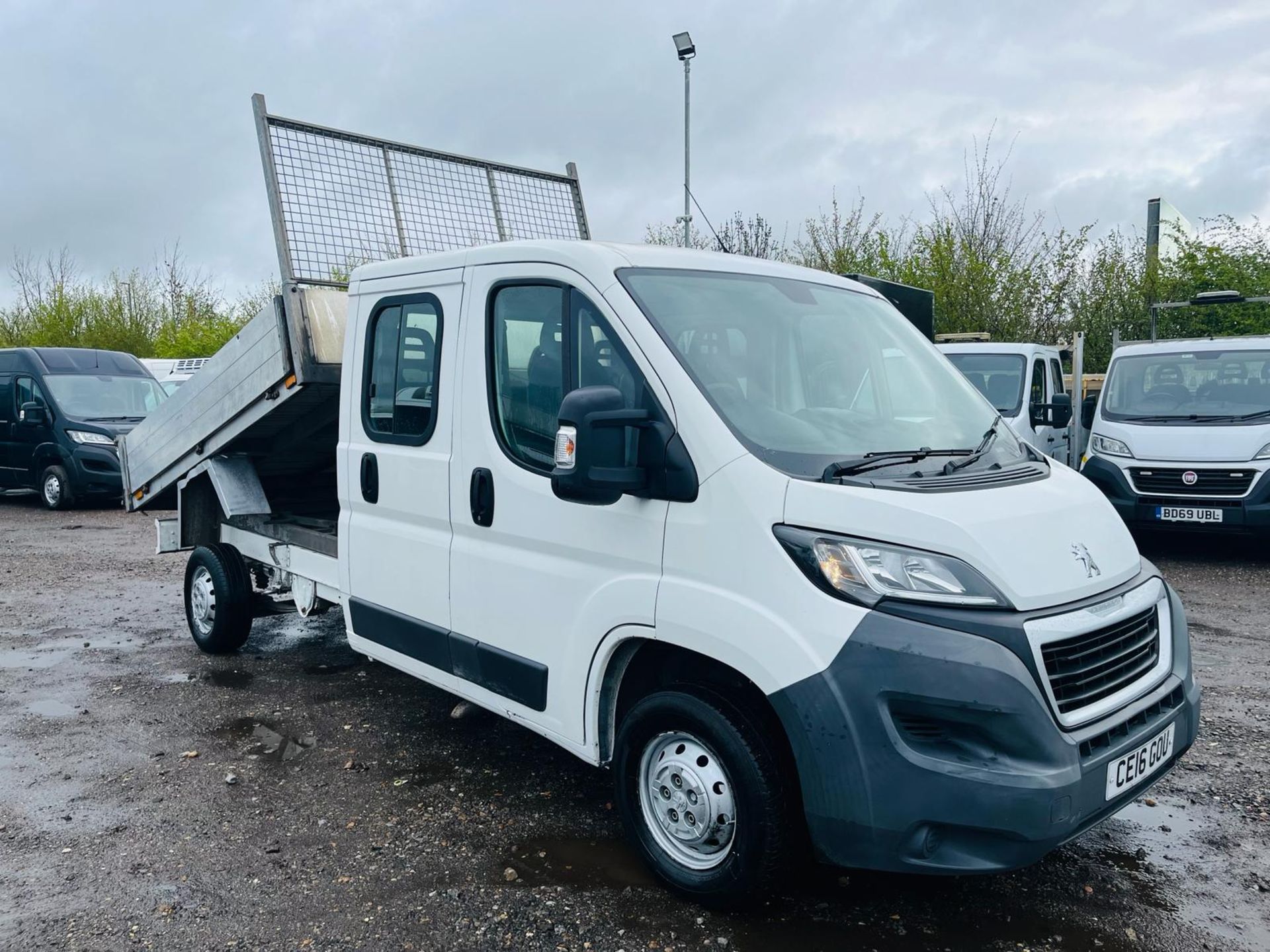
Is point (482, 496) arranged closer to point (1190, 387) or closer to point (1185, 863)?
point (1185, 863)

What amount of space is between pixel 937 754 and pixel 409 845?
2.06 m

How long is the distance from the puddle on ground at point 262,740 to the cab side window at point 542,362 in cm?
203

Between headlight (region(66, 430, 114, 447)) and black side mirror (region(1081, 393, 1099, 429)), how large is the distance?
12421mm

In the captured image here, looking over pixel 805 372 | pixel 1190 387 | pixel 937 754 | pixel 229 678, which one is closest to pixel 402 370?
pixel 805 372

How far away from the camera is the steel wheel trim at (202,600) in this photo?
249 inches

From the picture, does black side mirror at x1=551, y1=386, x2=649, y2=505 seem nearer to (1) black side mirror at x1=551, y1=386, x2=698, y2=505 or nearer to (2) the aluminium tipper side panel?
(1) black side mirror at x1=551, y1=386, x2=698, y2=505

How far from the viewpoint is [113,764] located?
15.2ft

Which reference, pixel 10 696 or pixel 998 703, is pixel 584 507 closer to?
pixel 998 703

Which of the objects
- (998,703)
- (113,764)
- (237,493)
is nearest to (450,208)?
(237,493)

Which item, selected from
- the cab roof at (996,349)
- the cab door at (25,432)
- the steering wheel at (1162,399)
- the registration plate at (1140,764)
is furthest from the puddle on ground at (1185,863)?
the cab door at (25,432)

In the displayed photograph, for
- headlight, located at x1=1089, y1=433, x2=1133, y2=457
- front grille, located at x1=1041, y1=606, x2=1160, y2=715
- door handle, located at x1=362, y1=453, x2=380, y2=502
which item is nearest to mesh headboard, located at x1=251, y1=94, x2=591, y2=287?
door handle, located at x1=362, y1=453, x2=380, y2=502

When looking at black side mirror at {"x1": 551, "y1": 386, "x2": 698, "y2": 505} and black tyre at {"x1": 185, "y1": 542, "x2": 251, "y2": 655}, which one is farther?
black tyre at {"x1": 185, "y1": 542, "x2": 251, "y2": 655}

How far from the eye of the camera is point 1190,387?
385 inches

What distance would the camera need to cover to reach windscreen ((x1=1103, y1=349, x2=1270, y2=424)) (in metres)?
9.32
